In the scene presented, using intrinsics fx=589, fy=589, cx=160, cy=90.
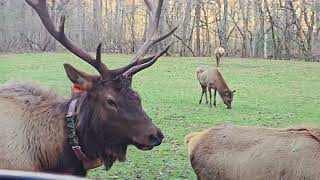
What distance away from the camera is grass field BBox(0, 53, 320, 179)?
877cm

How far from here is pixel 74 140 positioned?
4941 millimetres

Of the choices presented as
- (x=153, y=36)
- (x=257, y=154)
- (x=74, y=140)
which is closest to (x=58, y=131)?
(x=74, y=140)

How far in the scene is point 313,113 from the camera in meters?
15.6

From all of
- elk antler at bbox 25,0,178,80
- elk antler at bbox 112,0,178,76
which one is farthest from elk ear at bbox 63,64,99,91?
elk antler at bbox 112,0,178,76

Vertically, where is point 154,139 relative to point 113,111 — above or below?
below

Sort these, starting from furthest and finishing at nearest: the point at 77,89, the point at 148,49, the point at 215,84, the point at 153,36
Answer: the point at 215,84
the point at 153,36
the point at 148,49
the point at 77,89

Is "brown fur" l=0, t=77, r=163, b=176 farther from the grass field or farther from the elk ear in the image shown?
the grass field

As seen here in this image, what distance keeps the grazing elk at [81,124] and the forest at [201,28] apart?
1295 inches

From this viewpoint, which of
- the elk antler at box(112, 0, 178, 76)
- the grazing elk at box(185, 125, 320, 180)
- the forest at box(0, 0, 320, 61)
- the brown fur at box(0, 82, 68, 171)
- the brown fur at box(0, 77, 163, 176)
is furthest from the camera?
the forest at box(0, 0, 320, 61)

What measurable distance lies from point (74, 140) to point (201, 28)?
3950 cm

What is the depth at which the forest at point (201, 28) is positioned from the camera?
3953 cm

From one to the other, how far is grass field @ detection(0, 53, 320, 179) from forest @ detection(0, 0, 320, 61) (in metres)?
7.47

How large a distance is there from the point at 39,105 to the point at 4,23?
4040 centimetres

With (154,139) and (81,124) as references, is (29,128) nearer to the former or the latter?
(81,124)
